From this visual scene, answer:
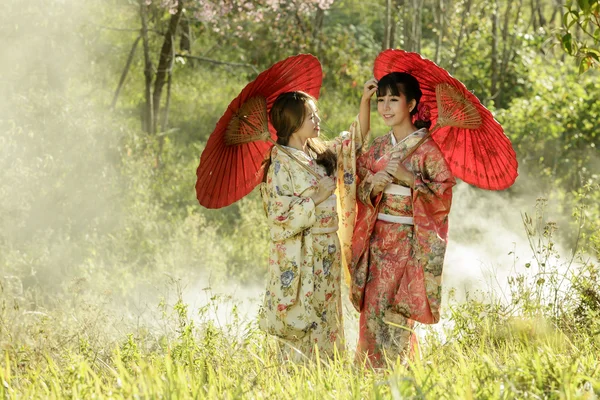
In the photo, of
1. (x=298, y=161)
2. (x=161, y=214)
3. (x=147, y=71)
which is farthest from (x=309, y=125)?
(x=147, y=71)

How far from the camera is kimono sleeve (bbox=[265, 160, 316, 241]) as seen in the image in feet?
13.2

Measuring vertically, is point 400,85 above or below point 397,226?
above

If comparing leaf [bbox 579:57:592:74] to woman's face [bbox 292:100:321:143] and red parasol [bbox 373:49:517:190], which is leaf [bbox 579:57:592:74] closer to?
red parasol [bbox 373:49:517:190]

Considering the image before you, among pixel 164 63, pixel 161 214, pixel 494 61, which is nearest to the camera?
pixel 161 214

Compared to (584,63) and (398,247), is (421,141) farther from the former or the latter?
(584,63)

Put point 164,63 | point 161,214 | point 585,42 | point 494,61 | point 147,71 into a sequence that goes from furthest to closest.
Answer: point 494,61 → point 164,63 → point 147,71 → point 161,214 → point 585,42

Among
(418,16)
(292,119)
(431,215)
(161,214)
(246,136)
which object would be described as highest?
(418,16)

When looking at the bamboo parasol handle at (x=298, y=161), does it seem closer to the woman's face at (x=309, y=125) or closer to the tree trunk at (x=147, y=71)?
the woman's face at (x=309, y=125)

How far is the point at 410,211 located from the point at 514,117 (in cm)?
631

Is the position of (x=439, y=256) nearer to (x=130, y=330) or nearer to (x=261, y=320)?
(x=261, y=320)

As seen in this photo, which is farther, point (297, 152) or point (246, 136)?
point (246, 136)

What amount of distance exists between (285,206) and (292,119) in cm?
45

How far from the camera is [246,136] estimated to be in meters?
4.22

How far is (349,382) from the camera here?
310 centimetres
